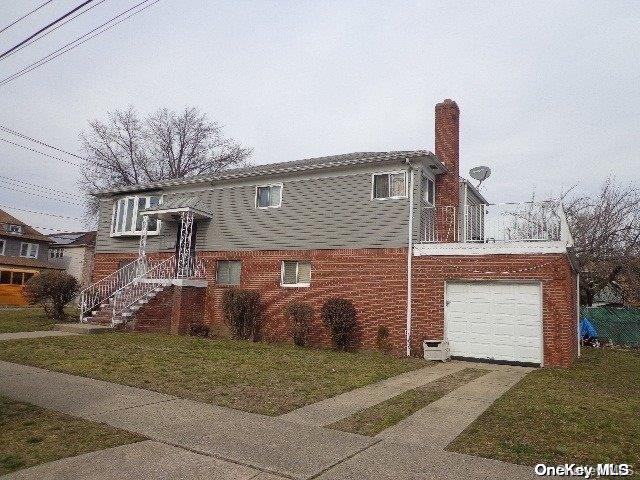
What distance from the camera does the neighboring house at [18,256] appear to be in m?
35.3

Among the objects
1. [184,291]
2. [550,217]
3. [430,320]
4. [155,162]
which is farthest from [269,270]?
[155,162]

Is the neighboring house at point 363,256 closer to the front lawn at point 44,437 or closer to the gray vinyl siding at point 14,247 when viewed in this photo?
the front lawn at point 44,437

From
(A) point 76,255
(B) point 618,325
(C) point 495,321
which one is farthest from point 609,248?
(A) point 76,255

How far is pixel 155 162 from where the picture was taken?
4000 cm

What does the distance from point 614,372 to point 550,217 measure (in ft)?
14.5

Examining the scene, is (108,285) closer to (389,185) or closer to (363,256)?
(363,256)

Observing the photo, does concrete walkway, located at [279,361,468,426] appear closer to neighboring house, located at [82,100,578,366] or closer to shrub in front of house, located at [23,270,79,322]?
neighboring house, located at [82,100,578,366]

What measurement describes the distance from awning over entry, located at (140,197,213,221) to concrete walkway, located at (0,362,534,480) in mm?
10367

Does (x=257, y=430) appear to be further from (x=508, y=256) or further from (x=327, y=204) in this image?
(x=327, y=204)

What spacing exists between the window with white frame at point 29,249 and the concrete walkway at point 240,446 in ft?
128

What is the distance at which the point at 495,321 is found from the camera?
12.6 metres

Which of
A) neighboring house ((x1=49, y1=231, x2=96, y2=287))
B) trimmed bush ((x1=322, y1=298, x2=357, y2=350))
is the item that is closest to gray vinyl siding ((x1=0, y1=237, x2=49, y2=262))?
neighboring house ((x1=49, y1=231, x2=96, y2=287))

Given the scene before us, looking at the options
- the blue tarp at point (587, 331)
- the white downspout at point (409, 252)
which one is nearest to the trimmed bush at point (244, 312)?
the white downspout at point (409, 252)

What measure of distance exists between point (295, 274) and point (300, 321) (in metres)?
1.98
